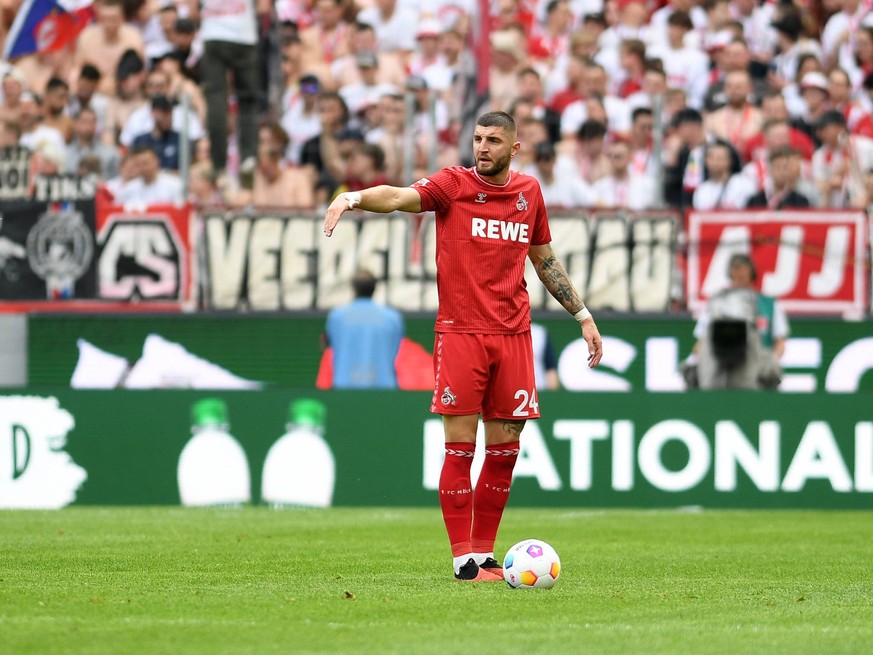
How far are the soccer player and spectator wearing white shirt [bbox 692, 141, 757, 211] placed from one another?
8186 mm

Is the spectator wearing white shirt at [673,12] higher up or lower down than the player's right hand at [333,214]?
higher up

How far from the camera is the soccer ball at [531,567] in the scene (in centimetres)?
849

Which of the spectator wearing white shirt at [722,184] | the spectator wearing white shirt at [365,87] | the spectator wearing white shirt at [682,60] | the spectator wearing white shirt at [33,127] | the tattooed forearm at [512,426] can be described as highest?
the spectator wearing white shirt at [682,60]

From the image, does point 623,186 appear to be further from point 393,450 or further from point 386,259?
point 393,450

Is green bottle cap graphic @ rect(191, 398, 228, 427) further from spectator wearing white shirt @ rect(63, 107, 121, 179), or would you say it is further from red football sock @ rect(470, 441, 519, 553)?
A: red football sock @ rect(470, 441, 519, 553)

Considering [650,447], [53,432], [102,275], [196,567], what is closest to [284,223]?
[102,275]

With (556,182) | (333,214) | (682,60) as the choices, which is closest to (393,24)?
(682,60)

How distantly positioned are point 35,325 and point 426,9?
6254 mm

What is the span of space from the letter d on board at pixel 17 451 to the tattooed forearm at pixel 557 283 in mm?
7826

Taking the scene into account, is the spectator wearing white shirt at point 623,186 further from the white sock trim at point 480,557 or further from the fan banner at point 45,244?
the white sock trim at point 480,557

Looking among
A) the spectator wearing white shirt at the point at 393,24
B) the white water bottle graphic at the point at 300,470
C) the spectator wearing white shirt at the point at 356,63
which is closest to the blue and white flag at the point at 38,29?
the spectator wearing white shirt at the point at 356,63

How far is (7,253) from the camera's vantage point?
55.8ft

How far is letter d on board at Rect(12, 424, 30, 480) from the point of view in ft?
51.4

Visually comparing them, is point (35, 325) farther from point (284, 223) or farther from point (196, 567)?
point (196, 567)
